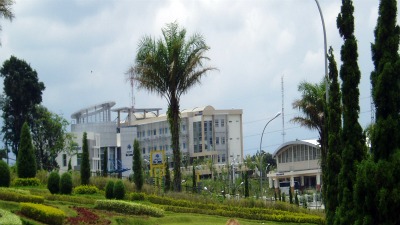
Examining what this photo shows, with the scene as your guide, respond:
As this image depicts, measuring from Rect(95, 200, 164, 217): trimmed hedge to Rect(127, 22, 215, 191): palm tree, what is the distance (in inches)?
335

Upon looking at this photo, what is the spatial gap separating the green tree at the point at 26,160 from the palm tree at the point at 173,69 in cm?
625

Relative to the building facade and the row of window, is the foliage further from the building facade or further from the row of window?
the row of window

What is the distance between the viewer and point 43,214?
80.8 ft

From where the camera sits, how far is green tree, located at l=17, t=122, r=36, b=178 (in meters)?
37.9

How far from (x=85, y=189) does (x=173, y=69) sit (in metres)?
7.38

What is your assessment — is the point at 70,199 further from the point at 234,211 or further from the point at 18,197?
the point at 234,211

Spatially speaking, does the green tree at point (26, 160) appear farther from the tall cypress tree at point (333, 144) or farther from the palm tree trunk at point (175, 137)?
the tall cypress tree at point (333, 144)

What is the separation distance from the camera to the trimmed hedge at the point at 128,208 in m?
29.4

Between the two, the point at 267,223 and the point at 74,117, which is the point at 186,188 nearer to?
the point at 267,223

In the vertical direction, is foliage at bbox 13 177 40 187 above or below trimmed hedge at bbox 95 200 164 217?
above

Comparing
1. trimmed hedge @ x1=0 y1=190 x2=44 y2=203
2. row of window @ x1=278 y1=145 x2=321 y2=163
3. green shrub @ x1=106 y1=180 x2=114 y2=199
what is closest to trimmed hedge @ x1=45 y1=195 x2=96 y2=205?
green shrub @ x1=106 y1=180 x2=114 y2=199

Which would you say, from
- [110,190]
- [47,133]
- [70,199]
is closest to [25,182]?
[110,190]

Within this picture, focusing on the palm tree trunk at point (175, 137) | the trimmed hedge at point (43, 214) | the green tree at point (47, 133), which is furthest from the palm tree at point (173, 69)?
the green tree at point (47, 133)

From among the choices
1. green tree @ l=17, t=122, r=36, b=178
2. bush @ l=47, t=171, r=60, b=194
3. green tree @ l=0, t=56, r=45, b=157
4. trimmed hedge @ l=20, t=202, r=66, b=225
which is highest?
green tree @ l=0, t=56, r=45, b=157
